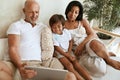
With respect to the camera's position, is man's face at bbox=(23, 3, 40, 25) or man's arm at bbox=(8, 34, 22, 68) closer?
man's arm at bbox=(8, 34, 22, 68)

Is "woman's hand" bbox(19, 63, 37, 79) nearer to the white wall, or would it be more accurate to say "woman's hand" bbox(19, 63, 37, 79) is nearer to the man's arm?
the man's arm

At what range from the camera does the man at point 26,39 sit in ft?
6.53

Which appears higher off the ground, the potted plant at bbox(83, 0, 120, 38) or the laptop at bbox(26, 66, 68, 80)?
the potted plant at bbox(83, 0, 120, 38)

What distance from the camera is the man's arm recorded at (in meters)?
1.95

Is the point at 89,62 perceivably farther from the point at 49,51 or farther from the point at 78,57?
the point at 49,51

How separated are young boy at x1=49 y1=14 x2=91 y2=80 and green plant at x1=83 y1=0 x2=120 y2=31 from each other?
2.38 feet

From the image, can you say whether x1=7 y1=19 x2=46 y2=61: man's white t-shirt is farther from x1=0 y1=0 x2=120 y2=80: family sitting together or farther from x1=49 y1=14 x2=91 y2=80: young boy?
x1=49 y1=14 x2=91 y2=80: young boy

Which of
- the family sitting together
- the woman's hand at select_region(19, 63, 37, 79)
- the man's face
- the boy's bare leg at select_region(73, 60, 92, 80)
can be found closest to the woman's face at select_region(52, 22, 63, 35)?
the family sitting together

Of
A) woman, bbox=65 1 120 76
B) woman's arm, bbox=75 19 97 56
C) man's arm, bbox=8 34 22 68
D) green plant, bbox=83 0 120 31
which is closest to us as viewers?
man's arm, bbox=8 34 22 68

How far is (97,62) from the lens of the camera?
2.17 metres

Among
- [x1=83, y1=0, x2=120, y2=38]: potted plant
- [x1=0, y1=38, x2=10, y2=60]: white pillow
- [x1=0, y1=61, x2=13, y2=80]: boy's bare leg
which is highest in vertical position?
[x1=83, y1=0, x2=120, y2=38]: potted plant

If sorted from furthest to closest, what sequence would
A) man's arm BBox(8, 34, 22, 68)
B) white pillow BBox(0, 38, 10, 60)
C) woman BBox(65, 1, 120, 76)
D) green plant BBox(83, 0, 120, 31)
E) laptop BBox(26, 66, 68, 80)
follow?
green plant BBox(83, 0, 120, 31) → woman BBox(65, 1, 120, 76) → white pillow BBox(0, 38, 10, 60) → man's arm BBox(8, 34, 22, 68) → laptop BBox(26, 66, 68, 80)

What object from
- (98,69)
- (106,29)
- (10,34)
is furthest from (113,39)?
(10,34)

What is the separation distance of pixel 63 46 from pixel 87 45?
10.0 inches
